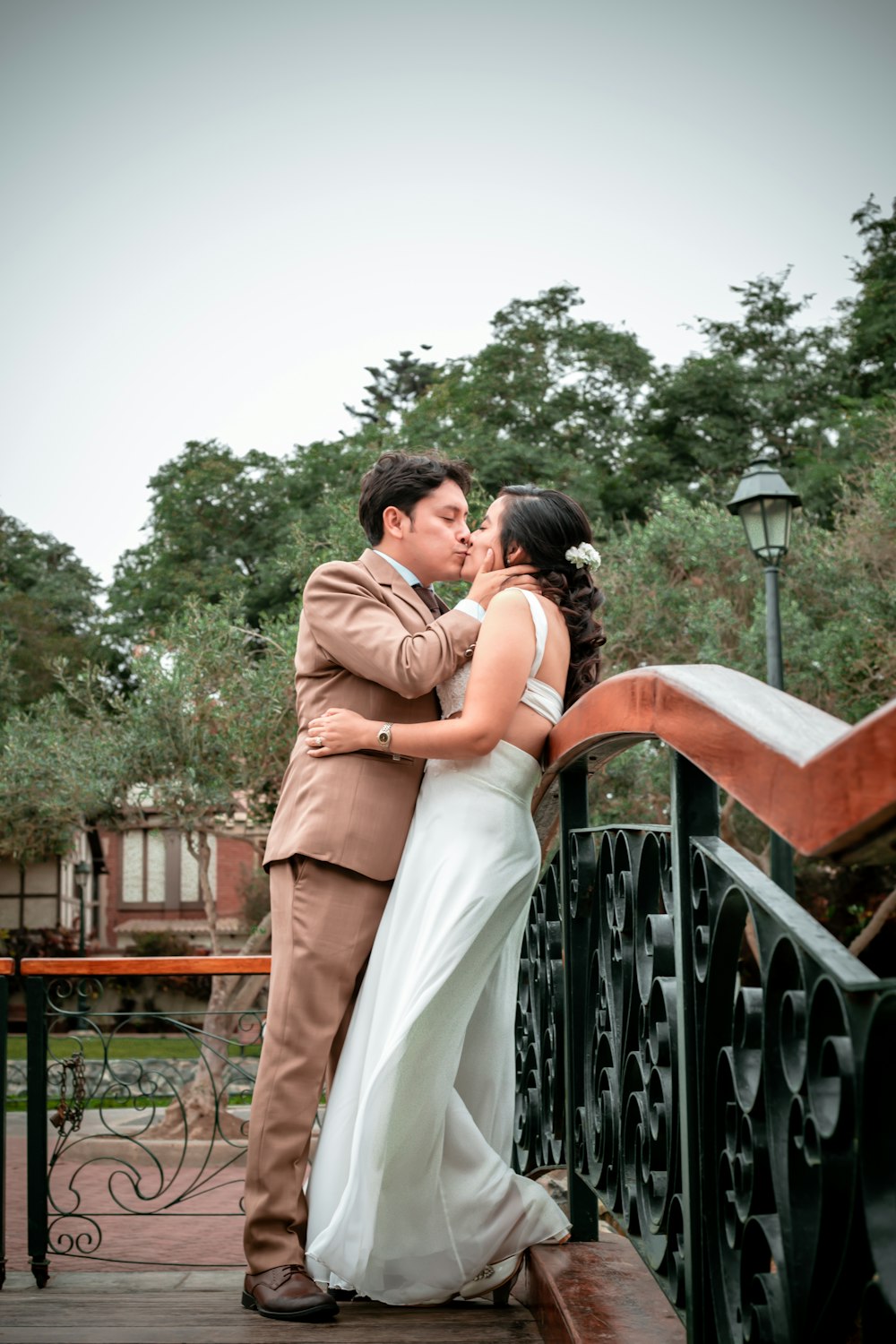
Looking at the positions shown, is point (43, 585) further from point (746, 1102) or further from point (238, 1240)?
point (746, 1102)

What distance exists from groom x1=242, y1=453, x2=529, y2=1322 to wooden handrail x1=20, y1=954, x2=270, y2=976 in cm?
116

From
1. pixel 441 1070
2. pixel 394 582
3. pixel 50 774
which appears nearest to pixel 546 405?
pixel 50 774

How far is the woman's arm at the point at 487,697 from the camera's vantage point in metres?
2.87

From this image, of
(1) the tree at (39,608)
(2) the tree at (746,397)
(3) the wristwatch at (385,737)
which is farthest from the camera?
(1) the tree at (39,608)

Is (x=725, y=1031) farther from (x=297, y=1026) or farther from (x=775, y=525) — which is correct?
(x=775, y=525)

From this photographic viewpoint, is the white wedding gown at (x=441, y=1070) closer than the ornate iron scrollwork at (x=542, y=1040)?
Yes

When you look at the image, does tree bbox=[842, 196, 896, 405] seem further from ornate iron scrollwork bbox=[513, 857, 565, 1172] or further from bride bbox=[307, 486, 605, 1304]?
bride bbox=[307, 486, 605, 1304]

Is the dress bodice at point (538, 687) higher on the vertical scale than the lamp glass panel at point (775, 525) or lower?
lower

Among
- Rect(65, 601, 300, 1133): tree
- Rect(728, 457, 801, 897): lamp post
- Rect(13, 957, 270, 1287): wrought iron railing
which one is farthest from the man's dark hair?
Rect(65, 601, 300, 1133): tree

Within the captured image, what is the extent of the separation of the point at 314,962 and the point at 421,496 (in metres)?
1.32

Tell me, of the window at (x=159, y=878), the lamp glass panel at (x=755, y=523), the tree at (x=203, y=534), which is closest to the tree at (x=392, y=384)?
the window at (x=159, y=878)

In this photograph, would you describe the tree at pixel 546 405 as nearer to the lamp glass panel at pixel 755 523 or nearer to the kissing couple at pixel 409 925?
the lamp glass panel at pixel 755 523

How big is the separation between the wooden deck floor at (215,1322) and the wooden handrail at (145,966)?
3.35 feet

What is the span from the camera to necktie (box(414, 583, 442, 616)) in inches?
140
